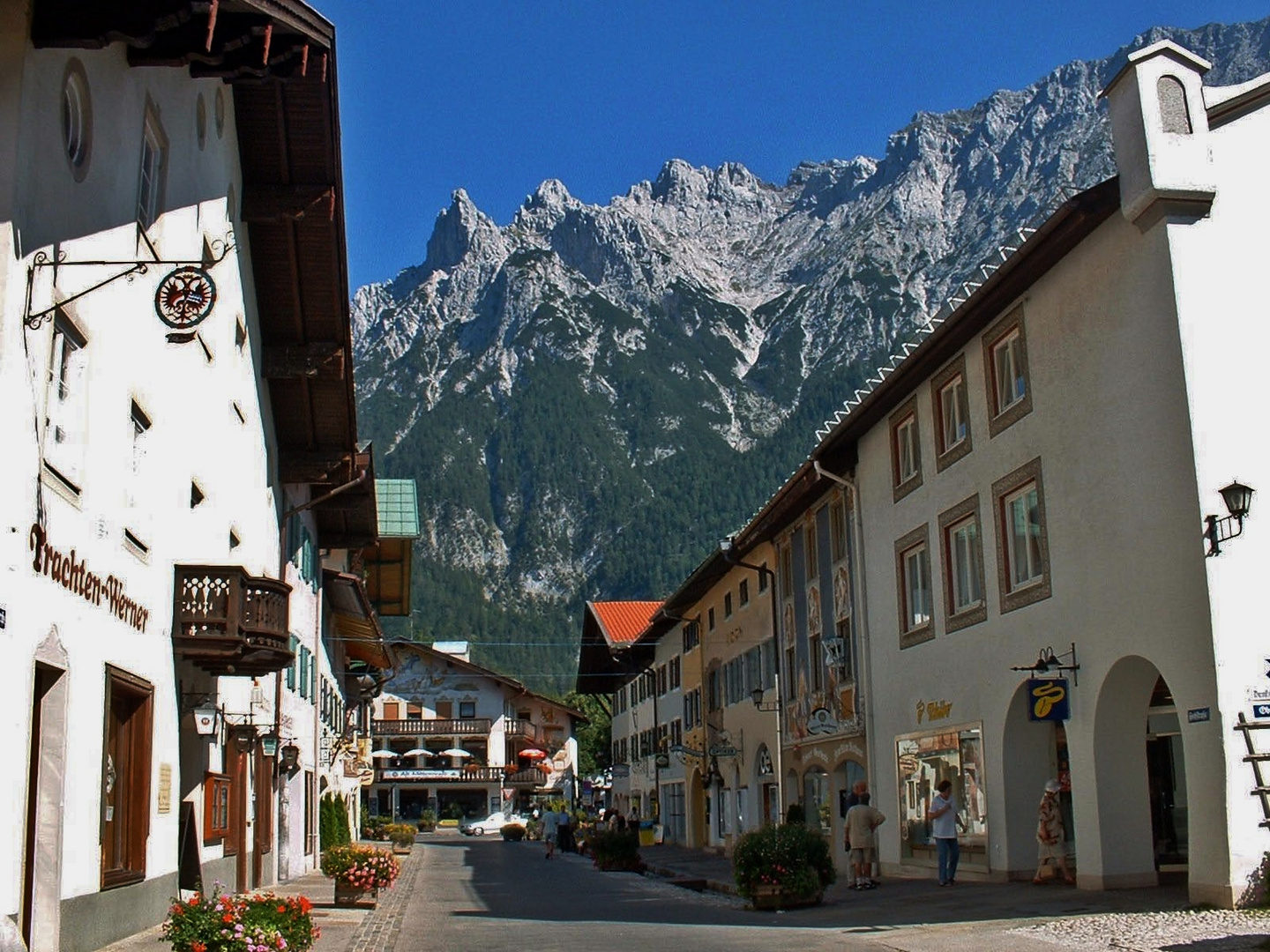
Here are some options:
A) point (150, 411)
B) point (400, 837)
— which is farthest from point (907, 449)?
point (400, 837)

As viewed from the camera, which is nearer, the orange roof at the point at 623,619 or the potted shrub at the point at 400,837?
the potted shrub at the point at 400,837

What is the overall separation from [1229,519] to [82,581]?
11.7m

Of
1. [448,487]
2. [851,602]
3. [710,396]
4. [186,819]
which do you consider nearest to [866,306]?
[710,396]

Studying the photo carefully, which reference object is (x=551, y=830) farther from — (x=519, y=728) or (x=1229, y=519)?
(x=519, y=728)

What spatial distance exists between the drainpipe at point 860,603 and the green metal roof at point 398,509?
20.9 metres

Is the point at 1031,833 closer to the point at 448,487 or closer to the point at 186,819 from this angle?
the point at 186,819

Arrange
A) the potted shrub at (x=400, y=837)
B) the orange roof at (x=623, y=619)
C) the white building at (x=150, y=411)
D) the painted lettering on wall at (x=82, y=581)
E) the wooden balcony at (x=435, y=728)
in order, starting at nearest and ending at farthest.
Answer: the white building at (x=150, y=411), the painted lettering on wall at (x=82, y=581), the potted shrub at (x=400, y=837), the orange roof at (x=623, y=619), the wooden balcony at (x=435, y=728)

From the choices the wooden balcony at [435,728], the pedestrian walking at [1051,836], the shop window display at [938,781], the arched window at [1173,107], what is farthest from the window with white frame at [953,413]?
the wooden balcony at [435,728]

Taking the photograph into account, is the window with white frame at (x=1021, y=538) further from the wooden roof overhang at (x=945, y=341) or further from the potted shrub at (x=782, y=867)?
the potted shrub at (x=782, y=867)

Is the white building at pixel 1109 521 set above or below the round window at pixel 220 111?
below

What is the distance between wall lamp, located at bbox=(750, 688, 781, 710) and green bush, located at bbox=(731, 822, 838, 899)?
45.6 feet

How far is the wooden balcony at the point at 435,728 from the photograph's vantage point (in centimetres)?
8938

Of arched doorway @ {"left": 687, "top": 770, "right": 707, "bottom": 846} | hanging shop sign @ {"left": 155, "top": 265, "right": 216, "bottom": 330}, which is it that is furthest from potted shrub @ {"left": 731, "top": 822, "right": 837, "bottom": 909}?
arched doorway @ {"left": 687, "top": 770, "right": 707, "bottom": 846}

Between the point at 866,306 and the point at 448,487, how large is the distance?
53713 millimetres
